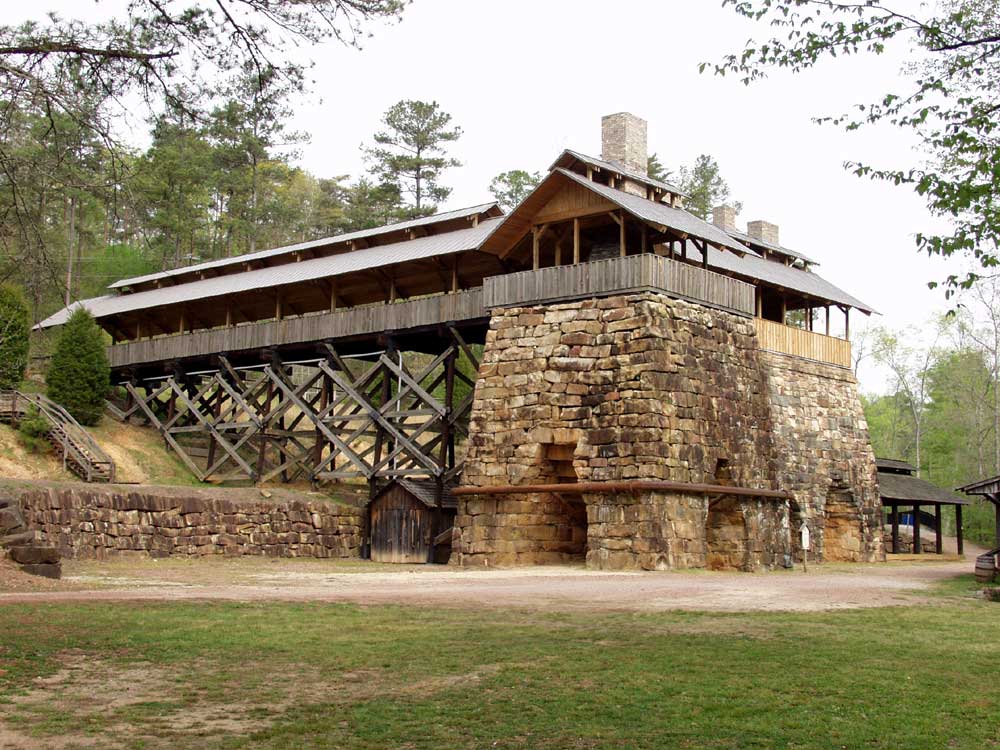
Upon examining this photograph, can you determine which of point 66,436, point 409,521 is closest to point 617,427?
point 409,521

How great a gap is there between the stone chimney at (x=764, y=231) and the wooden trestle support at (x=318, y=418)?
1064 centimetres

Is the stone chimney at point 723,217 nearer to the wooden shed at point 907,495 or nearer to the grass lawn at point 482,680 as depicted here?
the wooden shed at point 907,495

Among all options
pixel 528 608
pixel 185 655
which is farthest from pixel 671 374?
pixel 185 655

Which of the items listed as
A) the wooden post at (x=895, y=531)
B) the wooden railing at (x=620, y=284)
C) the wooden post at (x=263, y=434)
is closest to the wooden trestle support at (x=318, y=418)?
the wooden post at (x=263, y=434)

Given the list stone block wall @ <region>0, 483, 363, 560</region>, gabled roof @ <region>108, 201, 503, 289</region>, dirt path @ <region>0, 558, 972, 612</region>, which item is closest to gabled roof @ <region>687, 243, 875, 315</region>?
gabled roof @ <region>108, 201, 503, 289</region>

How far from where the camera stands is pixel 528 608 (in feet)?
45.2

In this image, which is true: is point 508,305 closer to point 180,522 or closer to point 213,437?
point 180,522

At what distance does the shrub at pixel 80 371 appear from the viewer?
1335 inches

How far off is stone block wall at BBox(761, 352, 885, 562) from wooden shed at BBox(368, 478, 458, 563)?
858 cm

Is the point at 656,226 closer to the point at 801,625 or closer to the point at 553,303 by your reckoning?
the point at 553,303

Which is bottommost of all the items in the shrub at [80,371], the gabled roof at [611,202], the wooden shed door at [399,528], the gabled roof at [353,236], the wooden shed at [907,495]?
the wooden shed door at [399,528]

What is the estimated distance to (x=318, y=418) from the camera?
30891 millimetres

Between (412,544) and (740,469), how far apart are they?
8119 mm

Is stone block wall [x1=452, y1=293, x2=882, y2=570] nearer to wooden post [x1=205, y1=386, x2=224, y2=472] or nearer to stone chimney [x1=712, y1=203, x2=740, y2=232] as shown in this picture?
stone chimney [x1=712, y1=203, x2=740, y2=232]
